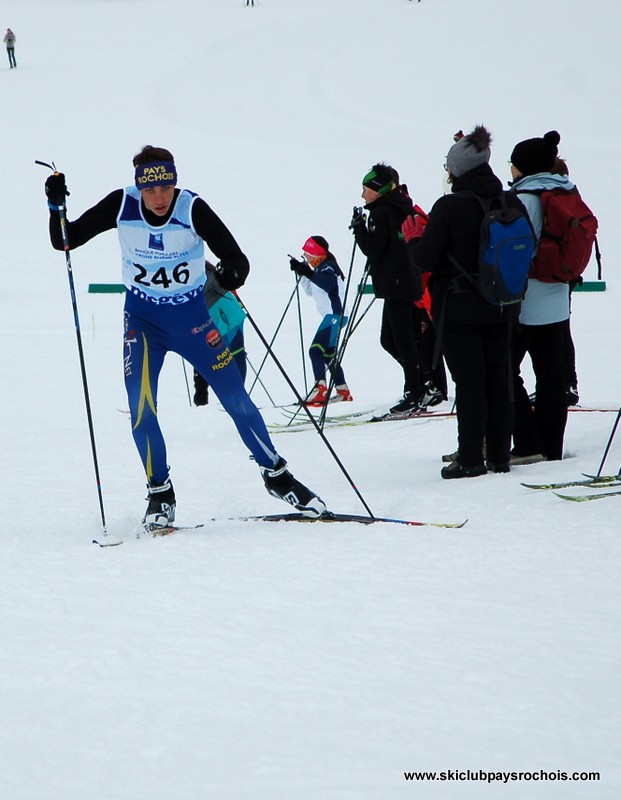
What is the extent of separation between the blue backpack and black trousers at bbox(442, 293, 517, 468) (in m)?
0.13

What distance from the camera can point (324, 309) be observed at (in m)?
9.09

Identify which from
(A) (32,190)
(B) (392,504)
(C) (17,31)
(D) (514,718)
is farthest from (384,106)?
(D) (514,718)

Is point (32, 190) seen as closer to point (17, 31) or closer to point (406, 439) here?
point (406, 439)

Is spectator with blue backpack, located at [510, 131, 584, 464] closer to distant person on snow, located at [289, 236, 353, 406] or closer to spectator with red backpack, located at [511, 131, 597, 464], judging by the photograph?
spectator with red backpack, located at [511, 131, 597, 464]

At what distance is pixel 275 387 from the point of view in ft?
33.2

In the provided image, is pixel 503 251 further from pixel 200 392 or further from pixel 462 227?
pixel 200 392

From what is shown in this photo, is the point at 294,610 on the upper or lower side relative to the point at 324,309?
lower

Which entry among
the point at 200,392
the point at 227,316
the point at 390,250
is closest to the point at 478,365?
the point at 390,250

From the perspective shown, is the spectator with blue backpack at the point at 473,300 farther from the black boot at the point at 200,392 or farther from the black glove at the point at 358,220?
the black boot at the point at 200,392

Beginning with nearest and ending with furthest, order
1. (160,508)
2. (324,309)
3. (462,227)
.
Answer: (160,508)
(462,227)
(324,309)

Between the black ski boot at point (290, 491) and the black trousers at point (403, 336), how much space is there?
9.86 ft

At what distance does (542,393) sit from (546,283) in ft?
1.97

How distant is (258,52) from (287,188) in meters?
16.1

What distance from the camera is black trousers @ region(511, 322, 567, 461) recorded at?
540 cm
